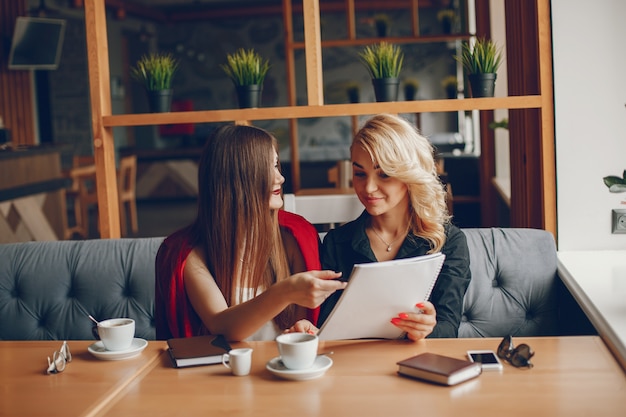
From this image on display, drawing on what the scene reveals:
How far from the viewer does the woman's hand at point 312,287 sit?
1676mm

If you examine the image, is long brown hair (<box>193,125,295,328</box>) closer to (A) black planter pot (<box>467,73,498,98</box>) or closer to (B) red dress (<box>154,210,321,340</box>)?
(B) red dress (<box>154,210,321,340</box>)

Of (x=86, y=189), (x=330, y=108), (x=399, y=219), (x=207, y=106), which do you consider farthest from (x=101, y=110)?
(x=207, y=106)

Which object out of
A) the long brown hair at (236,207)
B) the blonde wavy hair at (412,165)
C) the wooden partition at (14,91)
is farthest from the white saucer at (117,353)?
the wooden partition at (14,91)

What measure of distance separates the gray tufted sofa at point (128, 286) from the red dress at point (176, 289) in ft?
2.01

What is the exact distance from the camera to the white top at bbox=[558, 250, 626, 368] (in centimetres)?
177

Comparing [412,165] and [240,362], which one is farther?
[412,165]

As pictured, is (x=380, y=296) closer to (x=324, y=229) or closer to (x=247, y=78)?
(x=247, y=78)

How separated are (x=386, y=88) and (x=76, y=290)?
1.36m

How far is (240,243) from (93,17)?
1.35m

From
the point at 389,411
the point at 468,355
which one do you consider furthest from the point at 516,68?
the point at 389,411

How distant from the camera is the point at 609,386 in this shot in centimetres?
147

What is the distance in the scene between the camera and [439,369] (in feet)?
4.98

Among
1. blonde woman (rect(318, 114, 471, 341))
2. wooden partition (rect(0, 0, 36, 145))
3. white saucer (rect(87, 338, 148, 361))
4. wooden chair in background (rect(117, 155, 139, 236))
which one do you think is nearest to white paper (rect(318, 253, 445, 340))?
blonde woman (rect(318, 114, 471, 341))

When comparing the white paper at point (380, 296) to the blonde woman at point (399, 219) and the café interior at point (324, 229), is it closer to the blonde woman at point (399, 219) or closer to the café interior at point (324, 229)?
the café interior at point (324, 229)
